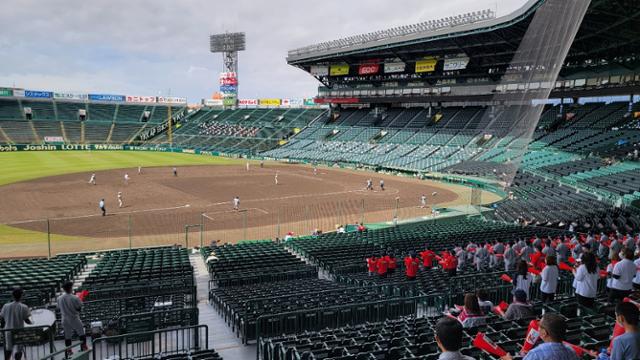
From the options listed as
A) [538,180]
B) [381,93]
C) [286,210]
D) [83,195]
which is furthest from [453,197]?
[381,93]

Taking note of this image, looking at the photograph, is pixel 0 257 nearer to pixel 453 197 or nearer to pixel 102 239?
pixel 102 239

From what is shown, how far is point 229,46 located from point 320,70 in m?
47.9

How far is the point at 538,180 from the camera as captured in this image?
131 ft

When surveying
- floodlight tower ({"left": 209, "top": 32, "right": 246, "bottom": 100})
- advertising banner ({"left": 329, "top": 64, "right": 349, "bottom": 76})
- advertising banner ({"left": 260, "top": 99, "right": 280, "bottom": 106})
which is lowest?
advertising banner ({"left": 260, "top": 99, "right": 280, "bottom": 106})

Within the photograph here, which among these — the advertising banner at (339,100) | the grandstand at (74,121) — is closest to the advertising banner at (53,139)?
the grandstand at (74,121)

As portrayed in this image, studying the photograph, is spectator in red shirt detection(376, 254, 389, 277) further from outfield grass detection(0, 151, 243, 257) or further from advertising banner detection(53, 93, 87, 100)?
advertising banner detection(53, 93, 87, 100)

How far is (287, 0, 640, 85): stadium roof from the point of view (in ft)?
122

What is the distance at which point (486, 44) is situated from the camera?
6222 centimetres

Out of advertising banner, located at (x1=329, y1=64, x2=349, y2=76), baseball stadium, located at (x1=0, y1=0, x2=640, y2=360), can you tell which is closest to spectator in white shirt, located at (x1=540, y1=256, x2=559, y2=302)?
baseball stadium, located at (x1=0, y1=0, x2=640, y2=360)

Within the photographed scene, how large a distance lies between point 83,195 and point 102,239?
643 inches

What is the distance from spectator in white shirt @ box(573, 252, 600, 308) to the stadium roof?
2746cm

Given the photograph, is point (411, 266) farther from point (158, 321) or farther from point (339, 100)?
point (339, 100)

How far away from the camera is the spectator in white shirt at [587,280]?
887 cm

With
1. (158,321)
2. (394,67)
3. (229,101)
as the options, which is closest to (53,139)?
(229,101)
